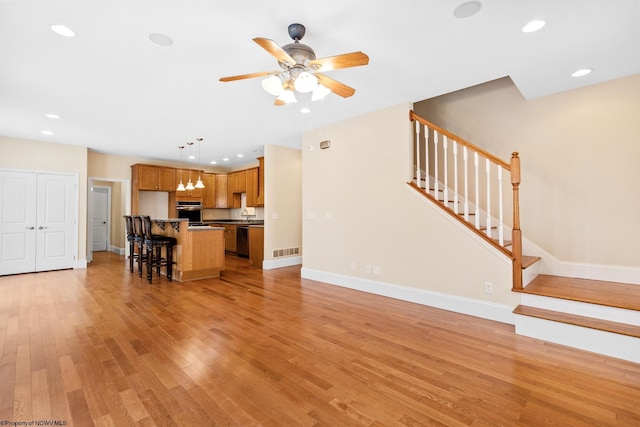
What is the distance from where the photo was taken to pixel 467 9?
2143 millimetres

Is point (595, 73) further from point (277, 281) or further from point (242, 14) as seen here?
point (277, 281)

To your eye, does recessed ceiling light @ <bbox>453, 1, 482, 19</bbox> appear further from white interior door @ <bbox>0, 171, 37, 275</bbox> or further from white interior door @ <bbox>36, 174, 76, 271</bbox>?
white interior door @ <bbox>0, 171, 37, 275</bbox>

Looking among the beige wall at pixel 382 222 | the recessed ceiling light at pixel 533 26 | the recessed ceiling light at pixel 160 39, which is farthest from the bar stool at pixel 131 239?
the recessed ceiling light at pixel 533 26

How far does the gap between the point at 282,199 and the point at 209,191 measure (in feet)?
11.8

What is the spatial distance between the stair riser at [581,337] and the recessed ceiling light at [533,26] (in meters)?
2.61

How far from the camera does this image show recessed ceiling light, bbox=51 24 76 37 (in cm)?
235

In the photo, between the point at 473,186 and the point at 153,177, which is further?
the point at 153,177

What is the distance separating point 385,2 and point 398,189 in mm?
2470

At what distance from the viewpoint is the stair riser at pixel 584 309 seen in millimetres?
2541

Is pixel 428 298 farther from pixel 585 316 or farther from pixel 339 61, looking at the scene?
pixel 339 61

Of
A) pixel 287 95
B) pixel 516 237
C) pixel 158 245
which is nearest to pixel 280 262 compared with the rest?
pixel 158 245

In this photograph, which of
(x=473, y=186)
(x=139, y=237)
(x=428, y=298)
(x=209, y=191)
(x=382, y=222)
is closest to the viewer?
(x=428, y=298)

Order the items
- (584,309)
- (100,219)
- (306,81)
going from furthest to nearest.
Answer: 1. (100,219)
2. (584,309)
3. (306,81)

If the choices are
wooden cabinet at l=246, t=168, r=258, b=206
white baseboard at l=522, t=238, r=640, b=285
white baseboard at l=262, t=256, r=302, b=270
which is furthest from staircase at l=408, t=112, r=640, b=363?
wooden cabinet at l=246, t=168, r=258, b=206
